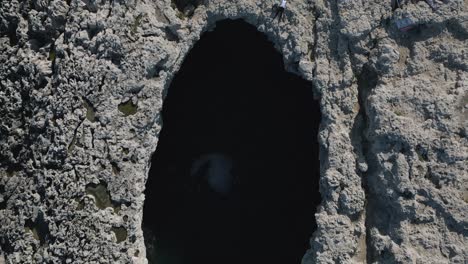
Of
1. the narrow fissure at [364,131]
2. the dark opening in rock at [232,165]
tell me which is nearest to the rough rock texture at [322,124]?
the narrow fissure at [364,131]

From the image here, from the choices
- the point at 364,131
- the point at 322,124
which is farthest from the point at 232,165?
the point at 364,131

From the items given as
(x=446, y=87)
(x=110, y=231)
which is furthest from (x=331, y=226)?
(x=110, y=231)

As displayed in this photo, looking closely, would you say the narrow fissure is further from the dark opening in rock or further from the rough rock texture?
the dark opening in rock

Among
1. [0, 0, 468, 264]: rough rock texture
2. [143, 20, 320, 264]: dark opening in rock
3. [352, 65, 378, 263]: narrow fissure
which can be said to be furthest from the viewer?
[143, 20, 320, 264]: dark opening in rock

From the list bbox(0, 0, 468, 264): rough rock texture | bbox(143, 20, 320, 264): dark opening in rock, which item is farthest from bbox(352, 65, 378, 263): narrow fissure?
bbox(143, 20, 320, 264): dark opening in rock

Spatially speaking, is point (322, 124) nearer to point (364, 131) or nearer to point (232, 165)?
point (364, 131)

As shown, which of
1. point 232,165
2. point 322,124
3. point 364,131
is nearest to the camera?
point 364,131

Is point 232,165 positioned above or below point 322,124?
below
